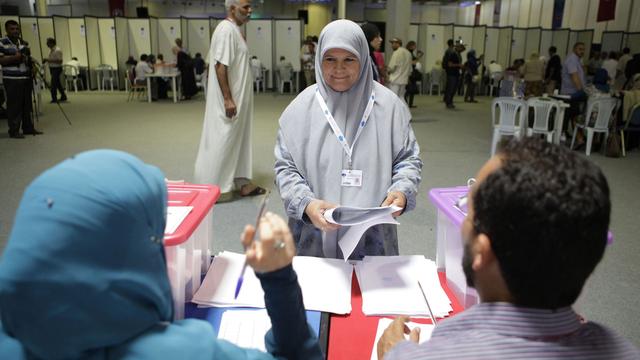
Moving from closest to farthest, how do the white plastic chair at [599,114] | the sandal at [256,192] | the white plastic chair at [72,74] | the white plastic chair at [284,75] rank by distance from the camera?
1. the sandal at [256,192]
2. the white plastic chair at [599,114]
3. the white plastic chair at [72,74]
4. the white plastic chair at [284,75]

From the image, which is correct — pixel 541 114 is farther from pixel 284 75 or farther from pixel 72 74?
Result: pixel 72 74

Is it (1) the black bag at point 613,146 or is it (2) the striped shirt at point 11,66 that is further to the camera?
(1) the black bag at point 613,146

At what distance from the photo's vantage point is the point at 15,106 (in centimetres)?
679

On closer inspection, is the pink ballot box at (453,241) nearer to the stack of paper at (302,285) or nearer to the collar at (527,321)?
the stack of paper at (302,285)

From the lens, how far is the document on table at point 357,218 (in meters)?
1.47

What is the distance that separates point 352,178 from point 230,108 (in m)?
2.41

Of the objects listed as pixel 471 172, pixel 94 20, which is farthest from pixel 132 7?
pixel 471 172

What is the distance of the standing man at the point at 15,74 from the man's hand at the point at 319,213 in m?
6.35

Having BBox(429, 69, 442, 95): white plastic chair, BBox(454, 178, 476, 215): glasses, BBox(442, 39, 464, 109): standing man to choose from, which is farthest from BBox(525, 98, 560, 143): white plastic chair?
BBox(429, 69, 442, 95): white plastic chair

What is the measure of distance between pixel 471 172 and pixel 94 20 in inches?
498

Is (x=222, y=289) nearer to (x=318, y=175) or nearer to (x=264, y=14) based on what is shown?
(x=318, y=175)

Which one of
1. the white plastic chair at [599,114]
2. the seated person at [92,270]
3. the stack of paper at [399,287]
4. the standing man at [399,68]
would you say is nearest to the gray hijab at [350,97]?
the stack of paper at [399,287]

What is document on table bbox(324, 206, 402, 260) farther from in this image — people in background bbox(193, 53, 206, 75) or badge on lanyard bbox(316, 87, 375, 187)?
people in background bbox(193, 53, 206, 75)

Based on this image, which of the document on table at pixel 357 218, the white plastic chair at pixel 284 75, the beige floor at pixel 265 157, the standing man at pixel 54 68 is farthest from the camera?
the white plastic chair at pixel 284 75
